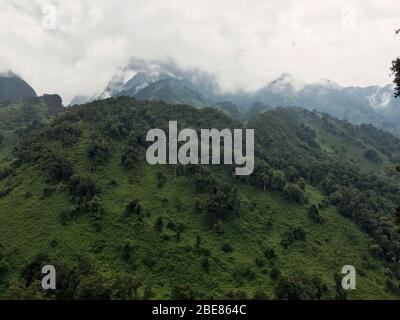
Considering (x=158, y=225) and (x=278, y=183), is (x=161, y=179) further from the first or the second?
(x=278, y=183)

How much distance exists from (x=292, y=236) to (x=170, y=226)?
1456 inches

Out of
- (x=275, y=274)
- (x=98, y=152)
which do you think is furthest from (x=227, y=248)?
(x=98, y=152)

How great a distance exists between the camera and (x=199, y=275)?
10506cm

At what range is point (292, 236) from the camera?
129625 mm

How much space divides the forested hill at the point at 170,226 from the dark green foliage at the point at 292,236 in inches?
15.7

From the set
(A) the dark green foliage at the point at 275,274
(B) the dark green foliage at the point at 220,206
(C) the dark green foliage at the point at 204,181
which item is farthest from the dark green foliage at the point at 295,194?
(A) the dark green foliage at the point at 275,274

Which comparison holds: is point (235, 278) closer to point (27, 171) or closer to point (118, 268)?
point (118, 268)

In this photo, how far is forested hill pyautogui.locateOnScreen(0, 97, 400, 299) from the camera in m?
101

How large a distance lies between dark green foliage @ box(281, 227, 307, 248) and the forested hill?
0.40 m

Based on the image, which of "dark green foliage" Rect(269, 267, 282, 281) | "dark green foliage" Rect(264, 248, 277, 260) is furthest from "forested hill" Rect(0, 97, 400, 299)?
"dark green foliage" Rect(264, 248, 277, 260)

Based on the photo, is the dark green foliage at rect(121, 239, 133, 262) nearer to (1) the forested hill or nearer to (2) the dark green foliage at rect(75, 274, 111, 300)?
(1) the forested hill

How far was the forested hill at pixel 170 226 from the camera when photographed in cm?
10125
